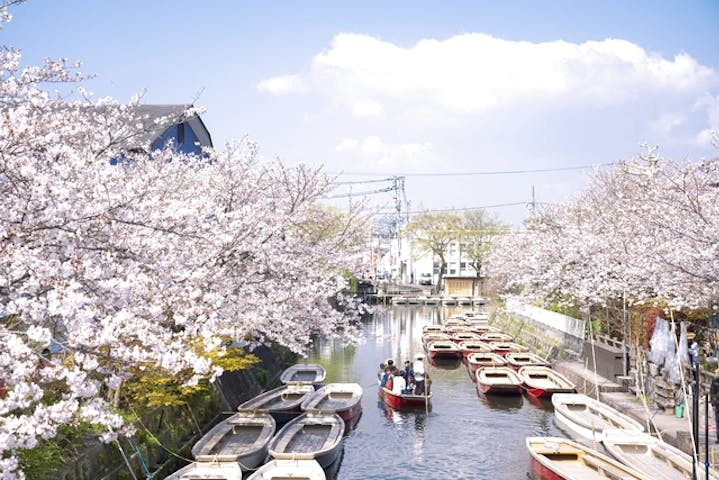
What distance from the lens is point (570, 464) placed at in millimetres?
16031

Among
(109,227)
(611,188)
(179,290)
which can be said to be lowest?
(179,290)

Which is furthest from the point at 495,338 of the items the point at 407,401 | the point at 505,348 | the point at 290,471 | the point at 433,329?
the point at 290,471

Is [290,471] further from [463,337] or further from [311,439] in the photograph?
[463,337]

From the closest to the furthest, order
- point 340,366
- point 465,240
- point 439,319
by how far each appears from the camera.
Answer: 1. point 340,366
2. point 439,319
3. point 465,240

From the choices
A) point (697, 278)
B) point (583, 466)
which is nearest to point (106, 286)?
point (583, 466)

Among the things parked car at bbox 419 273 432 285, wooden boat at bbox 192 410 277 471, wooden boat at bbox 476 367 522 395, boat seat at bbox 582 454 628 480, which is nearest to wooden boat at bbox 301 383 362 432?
wooden boat at bbox 192 410 277 471

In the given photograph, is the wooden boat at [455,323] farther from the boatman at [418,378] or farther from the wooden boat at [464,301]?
the boatman at [418,378]

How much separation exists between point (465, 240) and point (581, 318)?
152 ft

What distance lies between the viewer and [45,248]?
757cm

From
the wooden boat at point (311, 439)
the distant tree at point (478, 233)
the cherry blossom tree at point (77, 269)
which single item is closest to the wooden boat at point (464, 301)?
the distant tree at point (478, 233)

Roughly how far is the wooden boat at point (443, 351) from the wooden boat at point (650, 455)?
17725 mm

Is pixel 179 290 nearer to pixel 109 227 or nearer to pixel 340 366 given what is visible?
pixel 109 227

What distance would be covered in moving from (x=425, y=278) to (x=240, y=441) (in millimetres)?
85233

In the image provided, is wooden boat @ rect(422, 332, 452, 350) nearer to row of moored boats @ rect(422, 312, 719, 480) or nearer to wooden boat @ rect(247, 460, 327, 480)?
row of moored boats @ rect(422, 312, 719, 480)
